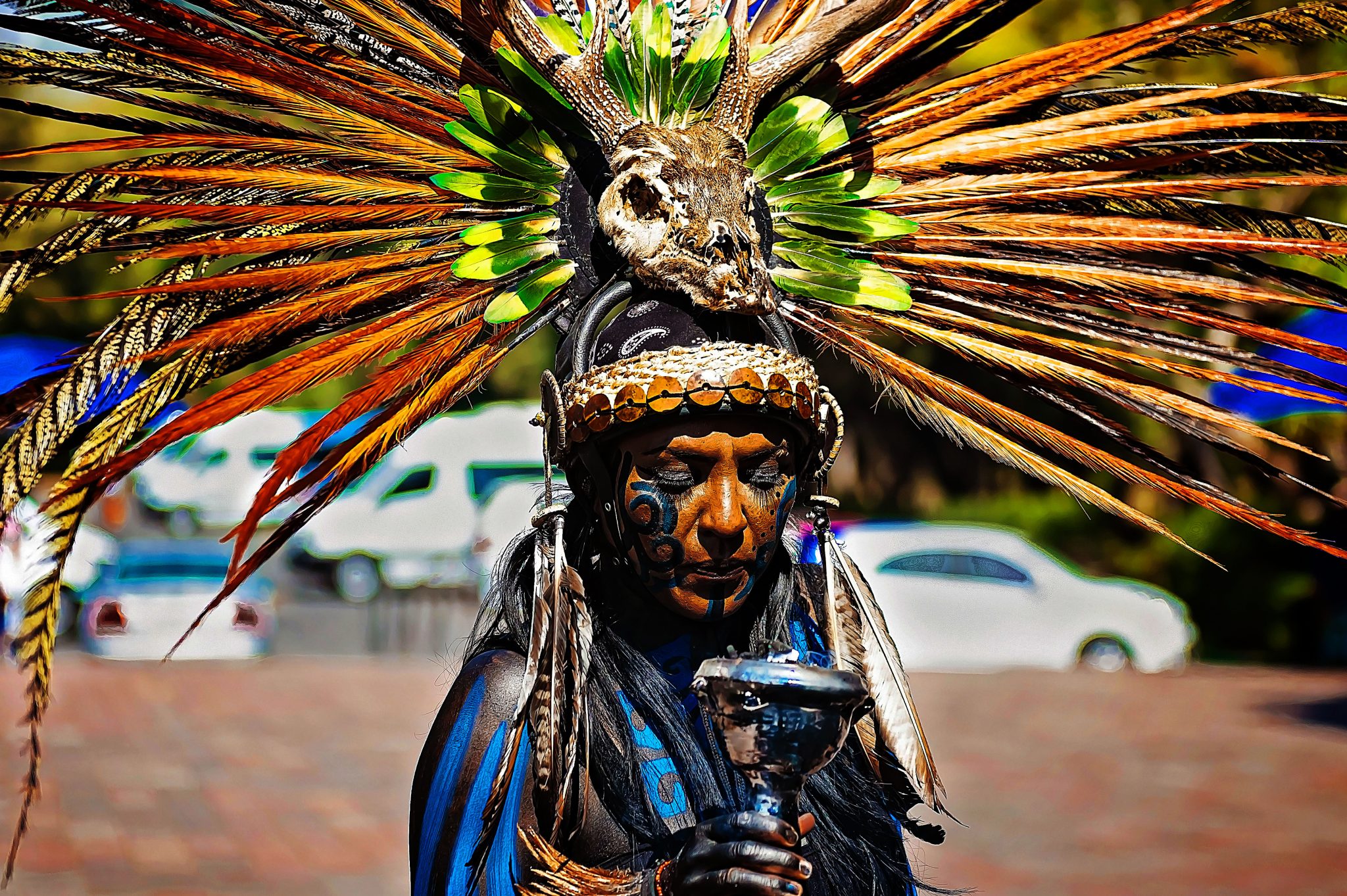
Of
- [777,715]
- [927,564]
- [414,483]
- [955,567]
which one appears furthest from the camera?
[414,483]

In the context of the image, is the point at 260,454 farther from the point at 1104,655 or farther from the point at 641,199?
the point at 641,199

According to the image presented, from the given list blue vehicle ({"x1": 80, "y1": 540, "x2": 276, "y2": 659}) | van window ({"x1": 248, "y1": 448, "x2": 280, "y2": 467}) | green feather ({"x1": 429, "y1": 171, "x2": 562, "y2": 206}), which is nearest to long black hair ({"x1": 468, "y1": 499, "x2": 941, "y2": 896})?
green feather ({"x1": 429, "y1": 171, "x2": 562, "y2": 206})

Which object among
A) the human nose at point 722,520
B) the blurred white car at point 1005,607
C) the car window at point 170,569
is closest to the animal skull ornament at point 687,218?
the human nose at point 722,520

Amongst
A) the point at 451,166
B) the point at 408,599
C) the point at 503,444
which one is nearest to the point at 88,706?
the point at 408,599

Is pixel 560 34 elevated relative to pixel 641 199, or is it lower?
elevated

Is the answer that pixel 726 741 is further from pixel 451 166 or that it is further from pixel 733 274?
pixel 451 166

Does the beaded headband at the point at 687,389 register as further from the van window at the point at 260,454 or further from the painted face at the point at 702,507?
the van window at the point at 260,454

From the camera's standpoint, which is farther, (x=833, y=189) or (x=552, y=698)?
(x=833, y=189)

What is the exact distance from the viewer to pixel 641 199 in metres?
2.54

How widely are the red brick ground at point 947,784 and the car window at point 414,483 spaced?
5.22 metres

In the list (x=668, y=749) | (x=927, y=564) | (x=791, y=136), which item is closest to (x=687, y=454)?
(x=668, y=749)

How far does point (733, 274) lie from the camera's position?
8.20 feet

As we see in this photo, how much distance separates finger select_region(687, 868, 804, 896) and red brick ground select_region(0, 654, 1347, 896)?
5328 mm

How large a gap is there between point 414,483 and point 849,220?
1975cm
